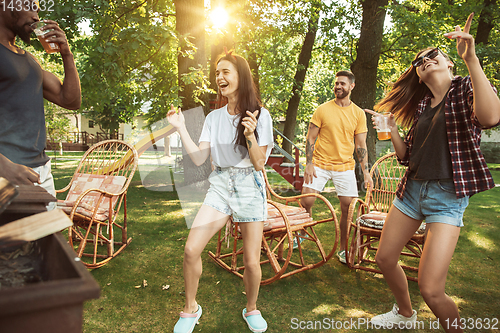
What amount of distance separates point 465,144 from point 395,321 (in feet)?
5.12

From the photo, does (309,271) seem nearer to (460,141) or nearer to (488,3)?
(460,141)

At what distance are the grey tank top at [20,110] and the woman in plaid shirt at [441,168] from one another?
2.49 meters

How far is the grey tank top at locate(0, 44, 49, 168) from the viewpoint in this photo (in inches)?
72.1

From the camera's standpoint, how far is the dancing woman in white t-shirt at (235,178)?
7.86 ft

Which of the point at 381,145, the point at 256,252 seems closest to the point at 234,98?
the point at 256,252

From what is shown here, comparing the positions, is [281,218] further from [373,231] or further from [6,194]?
[6,194]

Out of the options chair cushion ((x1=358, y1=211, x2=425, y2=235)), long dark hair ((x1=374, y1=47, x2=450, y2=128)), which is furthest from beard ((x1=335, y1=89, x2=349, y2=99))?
chair cushion ((x1=358, y1=211, x2=425, y2=235))

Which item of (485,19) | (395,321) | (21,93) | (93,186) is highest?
(485,19)

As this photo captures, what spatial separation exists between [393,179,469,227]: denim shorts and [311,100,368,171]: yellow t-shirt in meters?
1.85

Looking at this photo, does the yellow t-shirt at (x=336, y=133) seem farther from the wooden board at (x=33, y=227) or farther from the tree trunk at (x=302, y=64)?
the tree trunk at (x=302, y=64)

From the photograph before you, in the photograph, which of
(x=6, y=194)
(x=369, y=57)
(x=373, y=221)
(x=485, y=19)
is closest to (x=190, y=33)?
(x=369, y=57)

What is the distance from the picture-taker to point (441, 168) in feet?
6.66

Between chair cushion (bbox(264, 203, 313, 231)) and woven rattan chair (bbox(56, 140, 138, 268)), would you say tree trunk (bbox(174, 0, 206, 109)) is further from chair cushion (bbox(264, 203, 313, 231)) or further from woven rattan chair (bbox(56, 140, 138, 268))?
chair cushion (bbox(264, 203, 313, 231))

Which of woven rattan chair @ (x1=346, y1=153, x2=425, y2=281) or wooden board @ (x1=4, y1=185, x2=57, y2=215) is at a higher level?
wooden board @ (x1=4, y1=185, x2=57, y2=215)
